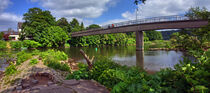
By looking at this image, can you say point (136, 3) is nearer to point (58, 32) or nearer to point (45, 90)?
point (45, 90)

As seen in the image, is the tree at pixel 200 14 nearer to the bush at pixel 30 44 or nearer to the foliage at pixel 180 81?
the foliage at pixel 180 81

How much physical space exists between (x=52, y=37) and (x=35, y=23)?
7324mm

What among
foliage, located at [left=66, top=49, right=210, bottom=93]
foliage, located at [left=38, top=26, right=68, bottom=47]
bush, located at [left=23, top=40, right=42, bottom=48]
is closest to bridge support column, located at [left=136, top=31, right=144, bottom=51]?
foliage, located at [left=38, top=26, right=68, bottom=47]

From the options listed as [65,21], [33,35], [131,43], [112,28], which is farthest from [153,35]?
[33,35]

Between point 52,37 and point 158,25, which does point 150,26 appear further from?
point 52,37

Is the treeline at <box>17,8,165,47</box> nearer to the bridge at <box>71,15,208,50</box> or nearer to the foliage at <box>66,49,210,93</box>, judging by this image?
the bridge at <box>71,15,208,50</box>

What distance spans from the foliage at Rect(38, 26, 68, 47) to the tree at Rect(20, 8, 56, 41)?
54.5 inches

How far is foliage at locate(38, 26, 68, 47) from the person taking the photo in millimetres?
46125

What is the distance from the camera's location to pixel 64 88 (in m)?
5.30

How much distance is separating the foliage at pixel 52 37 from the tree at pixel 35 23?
4.54ft

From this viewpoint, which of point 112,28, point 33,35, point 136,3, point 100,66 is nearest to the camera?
point 136,3

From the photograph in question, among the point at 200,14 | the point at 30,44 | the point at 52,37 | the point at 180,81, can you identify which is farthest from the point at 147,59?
the point at 30,44

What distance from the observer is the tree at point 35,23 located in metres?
45.5

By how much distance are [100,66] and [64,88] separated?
80.5 inches
